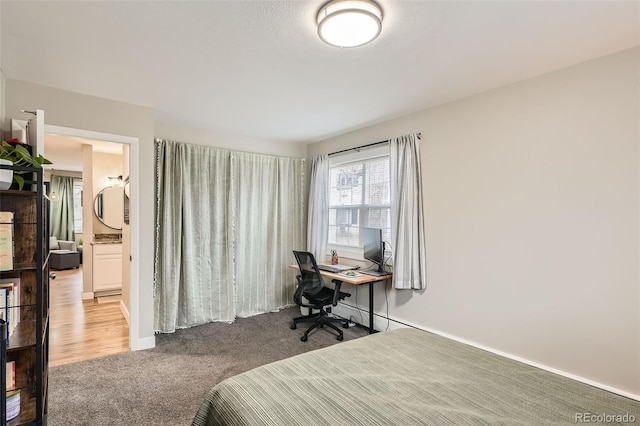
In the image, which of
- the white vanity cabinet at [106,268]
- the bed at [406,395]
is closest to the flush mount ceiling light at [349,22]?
the bed at [406,395]

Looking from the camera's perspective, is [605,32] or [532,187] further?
[532,187]

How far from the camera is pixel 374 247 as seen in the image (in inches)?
148

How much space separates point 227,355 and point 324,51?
9.39 feet

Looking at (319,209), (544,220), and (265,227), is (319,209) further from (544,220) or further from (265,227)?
(544,220)

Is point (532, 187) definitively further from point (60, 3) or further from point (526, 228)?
point (60, 3)

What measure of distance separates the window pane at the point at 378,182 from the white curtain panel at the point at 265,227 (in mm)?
1252

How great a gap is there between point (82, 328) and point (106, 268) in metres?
1.77

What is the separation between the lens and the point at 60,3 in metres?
1.71

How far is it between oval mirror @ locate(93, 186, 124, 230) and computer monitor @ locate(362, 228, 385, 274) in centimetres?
471

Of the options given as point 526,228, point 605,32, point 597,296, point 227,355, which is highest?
point 605,32

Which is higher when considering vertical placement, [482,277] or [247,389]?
[482,277]

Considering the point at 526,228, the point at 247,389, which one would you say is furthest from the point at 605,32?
the point at 247,389

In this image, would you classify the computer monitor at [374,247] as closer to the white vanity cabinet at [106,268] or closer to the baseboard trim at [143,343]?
the baseboard trim at [143,343]

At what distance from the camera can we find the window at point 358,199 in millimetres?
3902
